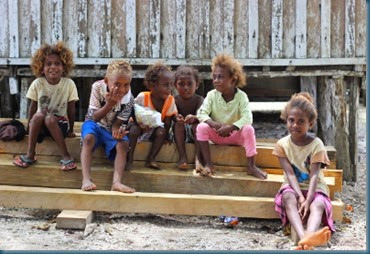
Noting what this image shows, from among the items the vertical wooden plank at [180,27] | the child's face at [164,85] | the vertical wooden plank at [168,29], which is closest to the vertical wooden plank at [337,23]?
the vertical wooden plank at [180,27]

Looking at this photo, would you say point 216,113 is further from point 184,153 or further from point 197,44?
point 197,44

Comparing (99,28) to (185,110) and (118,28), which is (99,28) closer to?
(118,28)

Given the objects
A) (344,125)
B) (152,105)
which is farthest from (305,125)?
(344,125)

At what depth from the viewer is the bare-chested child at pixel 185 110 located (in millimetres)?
5469

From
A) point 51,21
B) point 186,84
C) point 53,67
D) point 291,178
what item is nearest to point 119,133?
point 186,84

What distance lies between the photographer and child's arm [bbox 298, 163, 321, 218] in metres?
4.61

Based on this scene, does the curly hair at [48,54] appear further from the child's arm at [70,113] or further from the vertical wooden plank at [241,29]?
the vertical wooden plank at [241,29]

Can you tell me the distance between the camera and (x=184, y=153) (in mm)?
5543

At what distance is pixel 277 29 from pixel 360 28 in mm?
1116

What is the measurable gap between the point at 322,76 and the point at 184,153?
115 inches

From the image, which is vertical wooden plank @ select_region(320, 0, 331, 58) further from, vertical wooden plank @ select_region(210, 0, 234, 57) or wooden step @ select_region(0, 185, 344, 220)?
wooden step @ select_region(0, 185, 344, 220)

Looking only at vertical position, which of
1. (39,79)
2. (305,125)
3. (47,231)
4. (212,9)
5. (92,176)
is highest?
(212,9)

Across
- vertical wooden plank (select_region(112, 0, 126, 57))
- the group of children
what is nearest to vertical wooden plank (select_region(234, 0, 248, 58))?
vertical wooden plank (select_region(112, 0, 126, 57))

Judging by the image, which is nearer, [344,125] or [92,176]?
[92,176]
